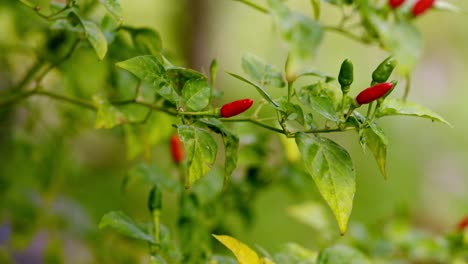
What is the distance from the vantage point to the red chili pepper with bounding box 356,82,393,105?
65 cm

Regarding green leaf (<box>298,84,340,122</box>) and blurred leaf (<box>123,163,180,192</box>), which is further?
blurred leaf (<box>123,163,180,192</box>)

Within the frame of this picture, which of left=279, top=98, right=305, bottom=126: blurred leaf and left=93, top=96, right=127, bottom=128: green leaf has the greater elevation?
left=93, top=96, right=127, bottom=128: green leaf

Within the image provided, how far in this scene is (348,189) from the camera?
25.8 inches

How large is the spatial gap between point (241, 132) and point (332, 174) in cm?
51

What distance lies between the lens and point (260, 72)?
2.71ft

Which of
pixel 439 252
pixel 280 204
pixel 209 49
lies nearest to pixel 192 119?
pixel 439 252

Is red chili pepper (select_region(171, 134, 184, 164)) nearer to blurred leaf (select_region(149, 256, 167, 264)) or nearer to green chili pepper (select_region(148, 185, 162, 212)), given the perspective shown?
green chili pepper (select_region(148, 185, 162, 212))

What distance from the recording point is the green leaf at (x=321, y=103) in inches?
26.6

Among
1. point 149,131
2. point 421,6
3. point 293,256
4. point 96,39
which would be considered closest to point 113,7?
point 96,39

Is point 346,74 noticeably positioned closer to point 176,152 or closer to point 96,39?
point 96,39

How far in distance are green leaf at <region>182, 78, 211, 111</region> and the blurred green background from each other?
0.58 meters

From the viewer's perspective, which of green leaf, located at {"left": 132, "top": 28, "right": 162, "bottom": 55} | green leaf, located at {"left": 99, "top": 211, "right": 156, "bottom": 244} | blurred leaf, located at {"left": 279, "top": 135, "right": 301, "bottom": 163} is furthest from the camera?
blurred leaf, located at {"left": 279, "top": 135, "right": 301, "bottom": 163}

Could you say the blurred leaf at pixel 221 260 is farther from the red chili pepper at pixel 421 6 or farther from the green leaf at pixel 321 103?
the red chili pepper at pixel 421 6

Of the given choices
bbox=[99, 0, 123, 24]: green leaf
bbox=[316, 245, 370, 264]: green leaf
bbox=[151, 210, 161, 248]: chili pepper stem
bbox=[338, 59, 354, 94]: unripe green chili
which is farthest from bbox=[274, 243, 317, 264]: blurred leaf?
bbox=[99, 0, 123, 24]: green leaf
